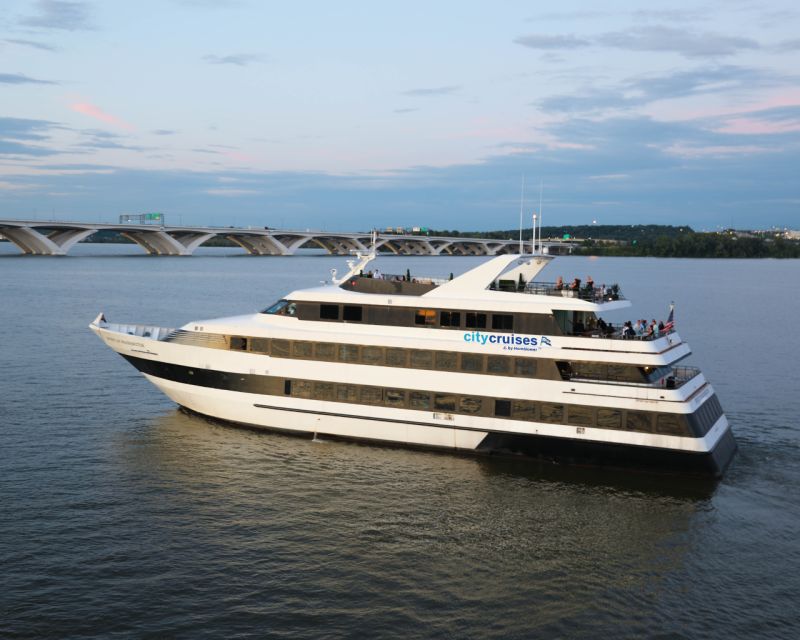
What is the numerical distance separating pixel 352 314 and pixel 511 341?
5403 millimetres

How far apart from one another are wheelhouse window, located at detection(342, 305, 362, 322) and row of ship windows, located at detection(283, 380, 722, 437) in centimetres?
228

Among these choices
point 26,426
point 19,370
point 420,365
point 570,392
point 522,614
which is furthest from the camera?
point 19,370

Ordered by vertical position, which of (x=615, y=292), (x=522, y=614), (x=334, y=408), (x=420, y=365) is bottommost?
(x=522, y=614)

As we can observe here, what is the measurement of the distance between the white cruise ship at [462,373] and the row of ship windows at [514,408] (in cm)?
4

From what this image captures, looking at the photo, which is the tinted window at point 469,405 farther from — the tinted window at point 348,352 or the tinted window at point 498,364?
the tinted window at point 348,352

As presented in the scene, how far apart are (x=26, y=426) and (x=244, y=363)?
7582mm

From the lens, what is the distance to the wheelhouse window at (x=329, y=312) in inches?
994

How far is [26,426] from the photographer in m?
25.3

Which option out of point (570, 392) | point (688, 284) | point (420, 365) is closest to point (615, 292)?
point (570, 392)

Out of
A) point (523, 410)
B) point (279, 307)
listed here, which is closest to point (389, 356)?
point (523, 410)

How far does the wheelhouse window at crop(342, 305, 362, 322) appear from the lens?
82.2 ft

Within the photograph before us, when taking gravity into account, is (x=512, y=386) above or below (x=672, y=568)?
above

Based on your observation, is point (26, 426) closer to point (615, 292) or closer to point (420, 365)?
point (420, 365)

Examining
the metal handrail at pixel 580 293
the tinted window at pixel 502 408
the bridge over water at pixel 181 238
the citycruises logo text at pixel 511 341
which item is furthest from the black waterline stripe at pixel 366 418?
the bridge over water at pixel 181 238
